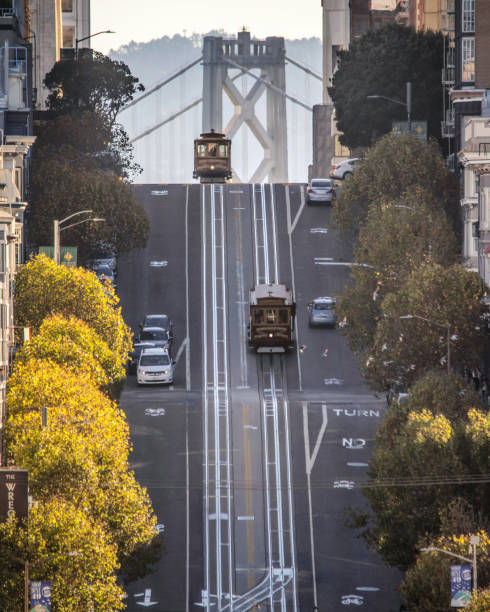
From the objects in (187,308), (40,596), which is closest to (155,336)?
(187,308)

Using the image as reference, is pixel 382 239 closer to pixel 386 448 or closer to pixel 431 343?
pixel 431 343

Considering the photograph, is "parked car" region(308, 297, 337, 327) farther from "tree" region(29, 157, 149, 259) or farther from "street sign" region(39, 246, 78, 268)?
"street sign" region(39, 246, 78, 268)

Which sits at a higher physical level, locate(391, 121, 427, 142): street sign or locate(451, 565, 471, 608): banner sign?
locate(391, 121, 427, 142): street sign

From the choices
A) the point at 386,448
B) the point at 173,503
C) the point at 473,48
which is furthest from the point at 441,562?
the point at 473,48

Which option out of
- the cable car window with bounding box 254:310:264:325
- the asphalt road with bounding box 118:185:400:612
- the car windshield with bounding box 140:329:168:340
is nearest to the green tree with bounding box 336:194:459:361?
the asphalt road with bounding box 118:185:400:612

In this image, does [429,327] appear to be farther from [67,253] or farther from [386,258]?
[67,253]

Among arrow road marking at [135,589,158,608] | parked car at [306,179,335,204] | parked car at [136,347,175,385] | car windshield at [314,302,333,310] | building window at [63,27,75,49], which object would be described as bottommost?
arrow road marking at [135,589,158,608]
